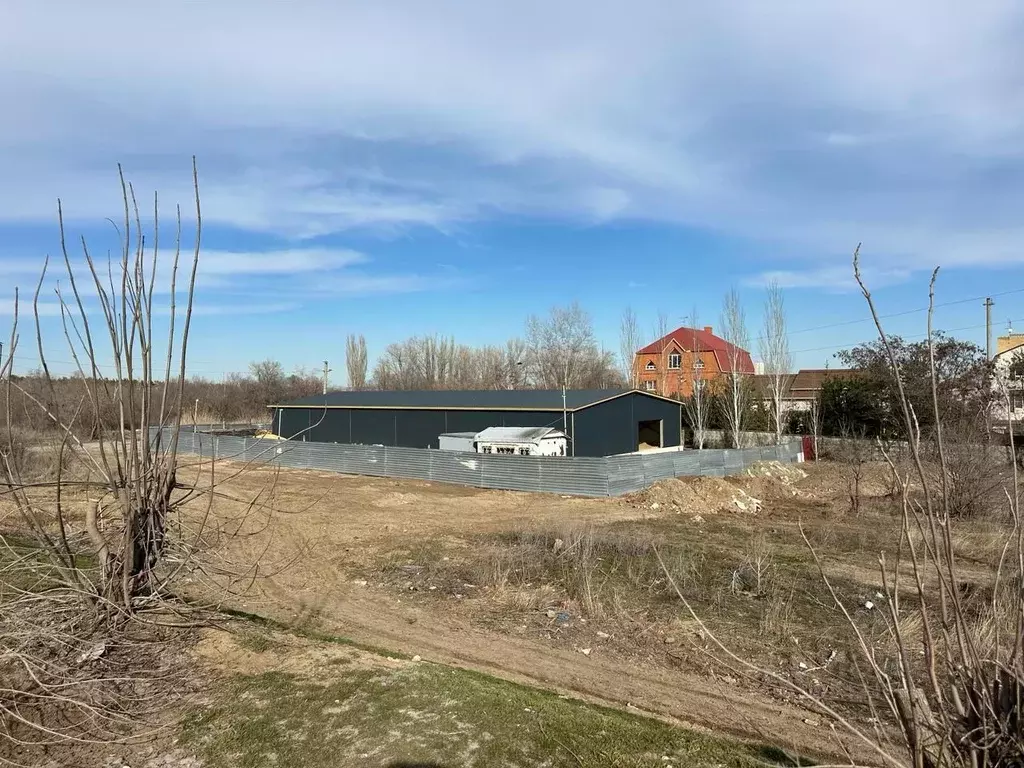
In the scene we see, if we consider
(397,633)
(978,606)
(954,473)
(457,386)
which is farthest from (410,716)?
(457,386)

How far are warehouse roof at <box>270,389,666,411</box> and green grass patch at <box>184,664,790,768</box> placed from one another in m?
20.9

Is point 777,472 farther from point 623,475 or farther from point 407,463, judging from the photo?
point 407,463

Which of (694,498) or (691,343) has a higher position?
(691,343)

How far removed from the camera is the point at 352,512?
16.6 metres

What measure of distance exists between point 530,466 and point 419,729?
16.4 m

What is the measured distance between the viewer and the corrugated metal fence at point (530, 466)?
19719 millimetres

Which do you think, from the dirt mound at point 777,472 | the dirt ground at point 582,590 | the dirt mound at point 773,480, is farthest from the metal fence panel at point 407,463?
the dirt mound at point 777,472

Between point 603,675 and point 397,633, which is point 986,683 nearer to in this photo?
point 603,675

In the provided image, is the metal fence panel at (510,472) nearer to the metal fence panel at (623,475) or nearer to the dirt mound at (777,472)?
the metal fence panel at (623,475)

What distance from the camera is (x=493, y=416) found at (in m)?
27.5

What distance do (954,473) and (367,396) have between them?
26.6 meters

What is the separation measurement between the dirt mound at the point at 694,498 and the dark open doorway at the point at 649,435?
13.8m

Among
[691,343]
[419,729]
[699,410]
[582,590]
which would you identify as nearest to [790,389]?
[699,410]

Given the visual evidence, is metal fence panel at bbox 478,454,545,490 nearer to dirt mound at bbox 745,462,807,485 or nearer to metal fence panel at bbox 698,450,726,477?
metal fence panel at bbox 698,450,726,477
